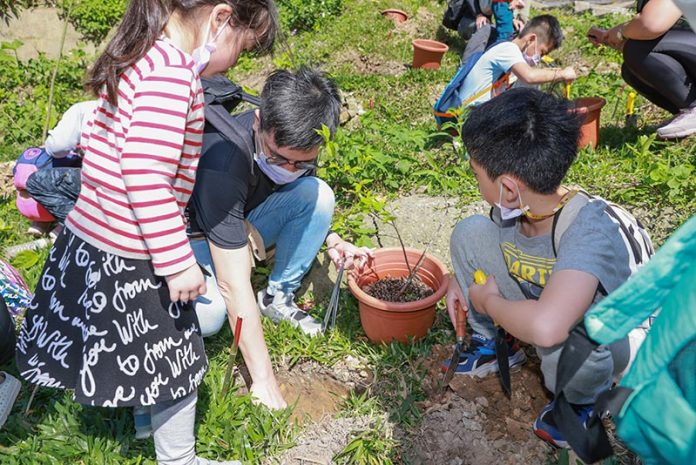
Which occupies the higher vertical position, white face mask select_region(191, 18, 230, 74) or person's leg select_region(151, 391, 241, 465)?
white face mask select_region(191, 18, 230, 74)

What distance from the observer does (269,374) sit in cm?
225

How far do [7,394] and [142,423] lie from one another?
0.58 m

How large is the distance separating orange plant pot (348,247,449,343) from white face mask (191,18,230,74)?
1.09m

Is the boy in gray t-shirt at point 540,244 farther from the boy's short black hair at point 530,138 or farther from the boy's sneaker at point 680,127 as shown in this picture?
the boy's sneaker at point 680,127

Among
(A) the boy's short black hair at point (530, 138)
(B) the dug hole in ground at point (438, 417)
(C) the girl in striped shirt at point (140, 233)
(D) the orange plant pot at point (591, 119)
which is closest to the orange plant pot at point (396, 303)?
(B) the dug hole in ground at point (438, 417)

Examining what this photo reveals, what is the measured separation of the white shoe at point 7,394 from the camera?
86.7 inches

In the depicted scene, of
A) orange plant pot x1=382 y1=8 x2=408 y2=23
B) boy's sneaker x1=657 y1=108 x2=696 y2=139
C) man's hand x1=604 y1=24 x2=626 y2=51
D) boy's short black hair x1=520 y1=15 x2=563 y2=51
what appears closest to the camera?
boy's sneaker x1=657 y1=108 x2=696 y2=139

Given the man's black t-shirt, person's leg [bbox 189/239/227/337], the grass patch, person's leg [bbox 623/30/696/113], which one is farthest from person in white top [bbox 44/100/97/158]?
person's leg [bbox 623/30/696/113]

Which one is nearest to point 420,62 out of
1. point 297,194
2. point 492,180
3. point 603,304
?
point 297,194

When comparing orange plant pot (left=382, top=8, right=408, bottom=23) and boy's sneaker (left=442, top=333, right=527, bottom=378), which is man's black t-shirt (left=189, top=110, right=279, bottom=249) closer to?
boy's sneaker (left=442, top=333, right=527, bottom=378)

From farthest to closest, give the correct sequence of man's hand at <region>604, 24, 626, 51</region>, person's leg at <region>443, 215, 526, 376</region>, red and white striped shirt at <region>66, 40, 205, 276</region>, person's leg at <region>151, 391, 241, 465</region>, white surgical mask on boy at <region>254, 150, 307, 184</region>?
1. man's hand at <region>604, 24, 626, 51</region>
2. white surgical mask on boy at <region>254, 150, 307, 184</region>
3. person's leg at <region>443, 215, 526, 376</region>
4. person's leg at <region>151, 391, 241, 465</region>
5. red and white striped shirt at <region>66, 40, 205, 276</region>

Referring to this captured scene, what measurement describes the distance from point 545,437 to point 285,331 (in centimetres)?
115

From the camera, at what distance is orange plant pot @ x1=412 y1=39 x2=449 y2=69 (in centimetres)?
572

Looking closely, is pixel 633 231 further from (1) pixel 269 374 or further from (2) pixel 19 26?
(2) pixel 19 26
